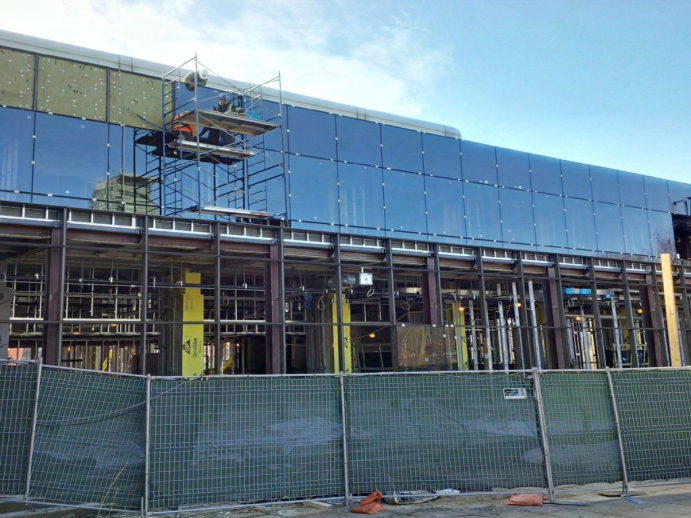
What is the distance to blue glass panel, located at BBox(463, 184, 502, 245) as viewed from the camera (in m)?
28.9

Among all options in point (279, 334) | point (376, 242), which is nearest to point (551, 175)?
point (376, 242)

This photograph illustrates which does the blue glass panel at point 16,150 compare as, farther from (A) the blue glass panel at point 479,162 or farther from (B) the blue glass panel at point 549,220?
(B) the blue glass panel at point 549,220

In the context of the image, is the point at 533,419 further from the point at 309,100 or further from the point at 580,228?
the point at 580,228

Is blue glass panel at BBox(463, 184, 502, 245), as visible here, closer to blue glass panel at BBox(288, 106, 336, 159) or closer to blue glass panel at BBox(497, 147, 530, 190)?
blue glass panel at BBox(497, 147, 530, 190)

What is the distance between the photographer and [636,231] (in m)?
34.7

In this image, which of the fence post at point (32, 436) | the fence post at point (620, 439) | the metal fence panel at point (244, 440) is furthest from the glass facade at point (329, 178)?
the fence post at point (620, 439)

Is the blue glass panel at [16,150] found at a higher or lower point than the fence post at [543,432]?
higher

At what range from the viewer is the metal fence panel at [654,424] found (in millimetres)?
10719

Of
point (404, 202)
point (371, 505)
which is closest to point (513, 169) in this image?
point (404, 202)

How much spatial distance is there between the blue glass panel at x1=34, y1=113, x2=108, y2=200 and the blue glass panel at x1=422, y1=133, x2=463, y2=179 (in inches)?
529

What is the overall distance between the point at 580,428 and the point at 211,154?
1494 cm

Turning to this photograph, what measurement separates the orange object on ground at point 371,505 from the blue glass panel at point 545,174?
24.5 m

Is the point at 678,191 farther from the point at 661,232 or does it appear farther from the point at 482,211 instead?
the point at 482,211

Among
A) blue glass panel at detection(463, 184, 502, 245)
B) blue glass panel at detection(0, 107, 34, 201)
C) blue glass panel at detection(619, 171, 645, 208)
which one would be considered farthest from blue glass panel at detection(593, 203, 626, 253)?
blue glass panel at detection(0, 107, 34, 201)
